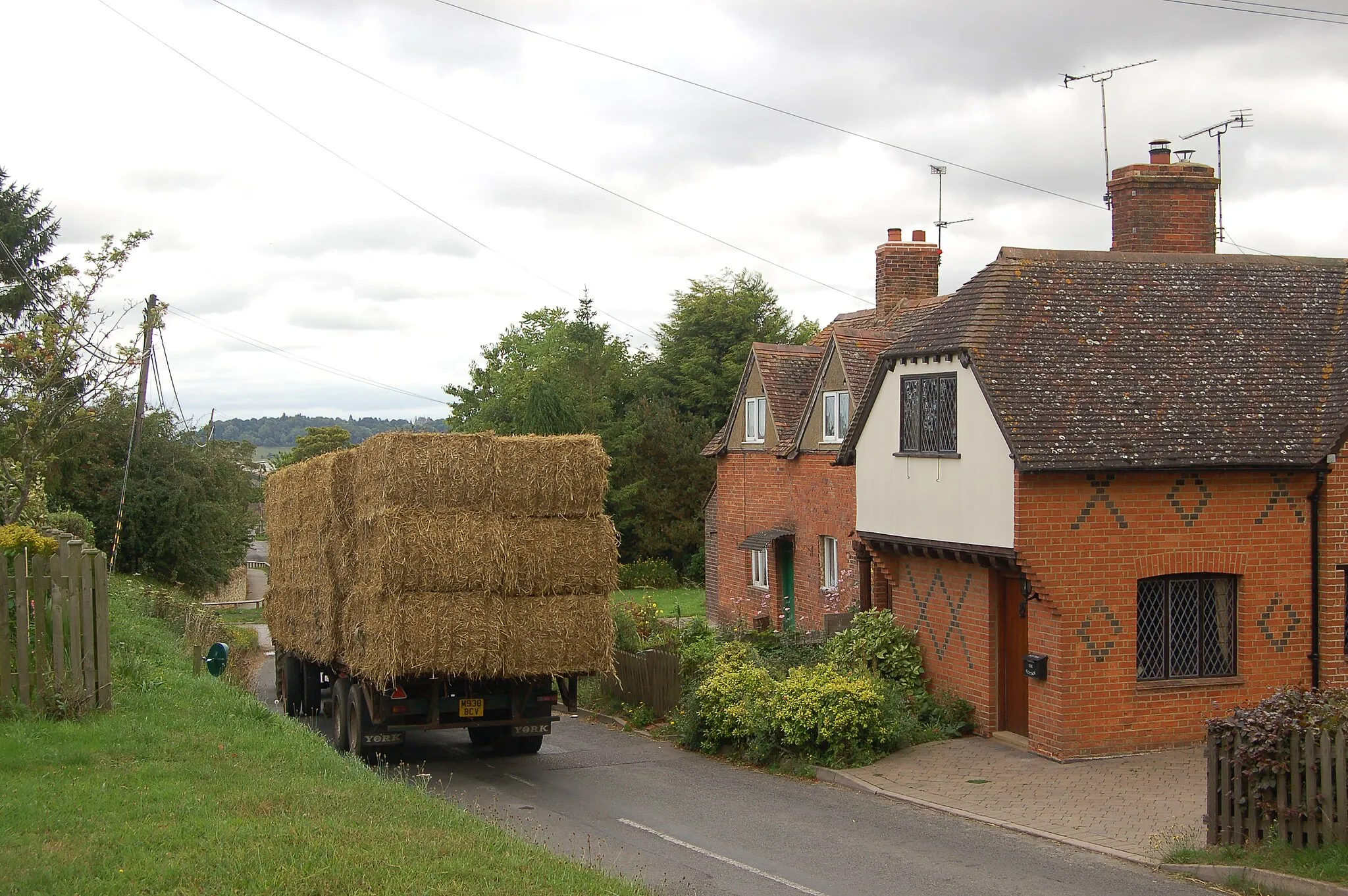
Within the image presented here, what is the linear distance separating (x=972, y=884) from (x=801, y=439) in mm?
16180

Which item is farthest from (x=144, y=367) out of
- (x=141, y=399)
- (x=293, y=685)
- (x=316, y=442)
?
(x=316, y=442)

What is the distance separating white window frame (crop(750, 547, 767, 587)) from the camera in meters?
27.7

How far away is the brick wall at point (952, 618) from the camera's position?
15656 millimetres

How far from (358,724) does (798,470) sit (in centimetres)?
1337

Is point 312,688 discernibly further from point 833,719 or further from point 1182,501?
point 1182,501

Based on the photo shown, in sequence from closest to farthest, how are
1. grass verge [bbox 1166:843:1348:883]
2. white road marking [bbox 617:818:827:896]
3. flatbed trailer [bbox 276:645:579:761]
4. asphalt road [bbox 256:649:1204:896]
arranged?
grass verge [bbox 1166:843:1348:883] → white road marking [bbox 617:818:827:896] → asphalt road [bbox 256:649:1204:896] → flatbed trailer [bbox 276:645:579:761]

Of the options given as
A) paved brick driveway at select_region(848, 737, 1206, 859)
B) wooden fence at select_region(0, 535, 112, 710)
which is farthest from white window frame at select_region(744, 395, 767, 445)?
wooden fence at select_region(0, 535, 112, 710)

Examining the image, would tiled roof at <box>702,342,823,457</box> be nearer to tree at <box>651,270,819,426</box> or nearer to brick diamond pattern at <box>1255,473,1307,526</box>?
brick diamond pattern at <box>1255,473,1307,526</box>

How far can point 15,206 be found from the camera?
1706 inches

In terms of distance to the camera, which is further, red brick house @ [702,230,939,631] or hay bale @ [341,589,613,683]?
red brick house @ [702,230,939,631]

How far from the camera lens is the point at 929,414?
16.3m

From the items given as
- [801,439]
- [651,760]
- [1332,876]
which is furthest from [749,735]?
[801,439]

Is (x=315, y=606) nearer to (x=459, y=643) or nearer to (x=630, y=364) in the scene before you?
(x=459, y=643)

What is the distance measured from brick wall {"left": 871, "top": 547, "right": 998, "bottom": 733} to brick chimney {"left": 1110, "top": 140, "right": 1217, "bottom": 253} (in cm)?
567
